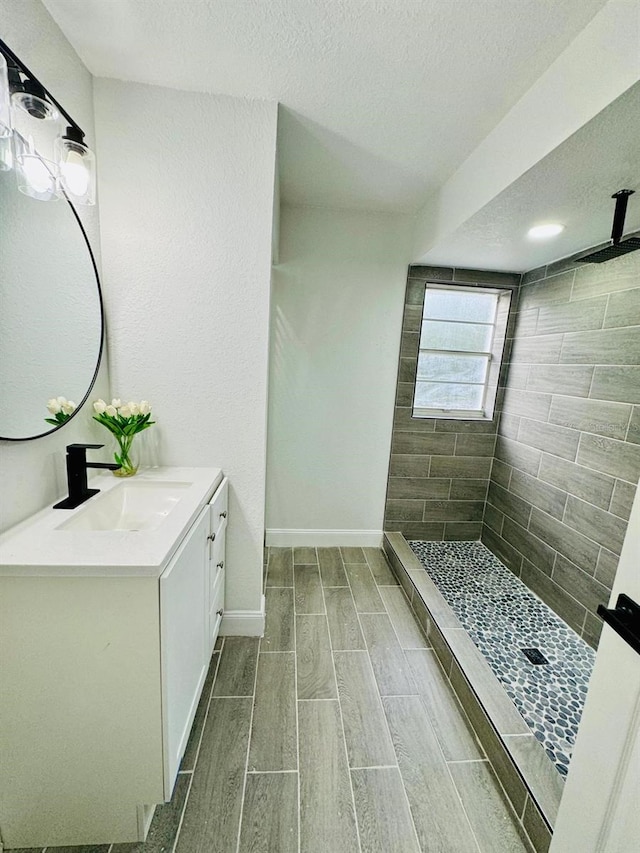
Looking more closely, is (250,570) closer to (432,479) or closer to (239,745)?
(239,745)

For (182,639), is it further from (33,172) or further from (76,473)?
(33,172)

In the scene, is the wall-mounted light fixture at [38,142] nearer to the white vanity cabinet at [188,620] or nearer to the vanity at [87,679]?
the vanity at [87,679]

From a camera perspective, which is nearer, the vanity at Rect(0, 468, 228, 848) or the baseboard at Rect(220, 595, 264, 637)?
the vanity at Rect(0, 468, 228, 848)

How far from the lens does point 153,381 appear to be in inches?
61.6

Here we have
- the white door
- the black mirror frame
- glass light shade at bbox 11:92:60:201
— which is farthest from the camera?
the black mirror frame

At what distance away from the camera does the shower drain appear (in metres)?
1.75

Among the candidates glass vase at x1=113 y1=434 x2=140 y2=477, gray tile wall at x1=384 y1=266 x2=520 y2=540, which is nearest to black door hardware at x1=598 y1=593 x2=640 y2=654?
glass vase at x1=113 y1=434 x2=140 y2=477

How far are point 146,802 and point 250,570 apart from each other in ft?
2.89

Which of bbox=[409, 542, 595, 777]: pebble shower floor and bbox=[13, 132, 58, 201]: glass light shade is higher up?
bbox=[13, 132, 58, 201]: glass light shade

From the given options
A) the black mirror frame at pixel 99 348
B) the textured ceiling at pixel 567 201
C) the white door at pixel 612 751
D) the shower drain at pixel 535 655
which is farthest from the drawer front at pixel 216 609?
the textured ceiling at pixel 567 201

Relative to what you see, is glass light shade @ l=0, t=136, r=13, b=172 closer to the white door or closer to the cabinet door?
the cabinet door

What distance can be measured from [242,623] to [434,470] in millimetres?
1814

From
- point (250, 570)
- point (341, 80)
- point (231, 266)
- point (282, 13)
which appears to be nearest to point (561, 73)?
point (341, 80)

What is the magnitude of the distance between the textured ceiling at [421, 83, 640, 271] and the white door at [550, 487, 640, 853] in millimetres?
1180
